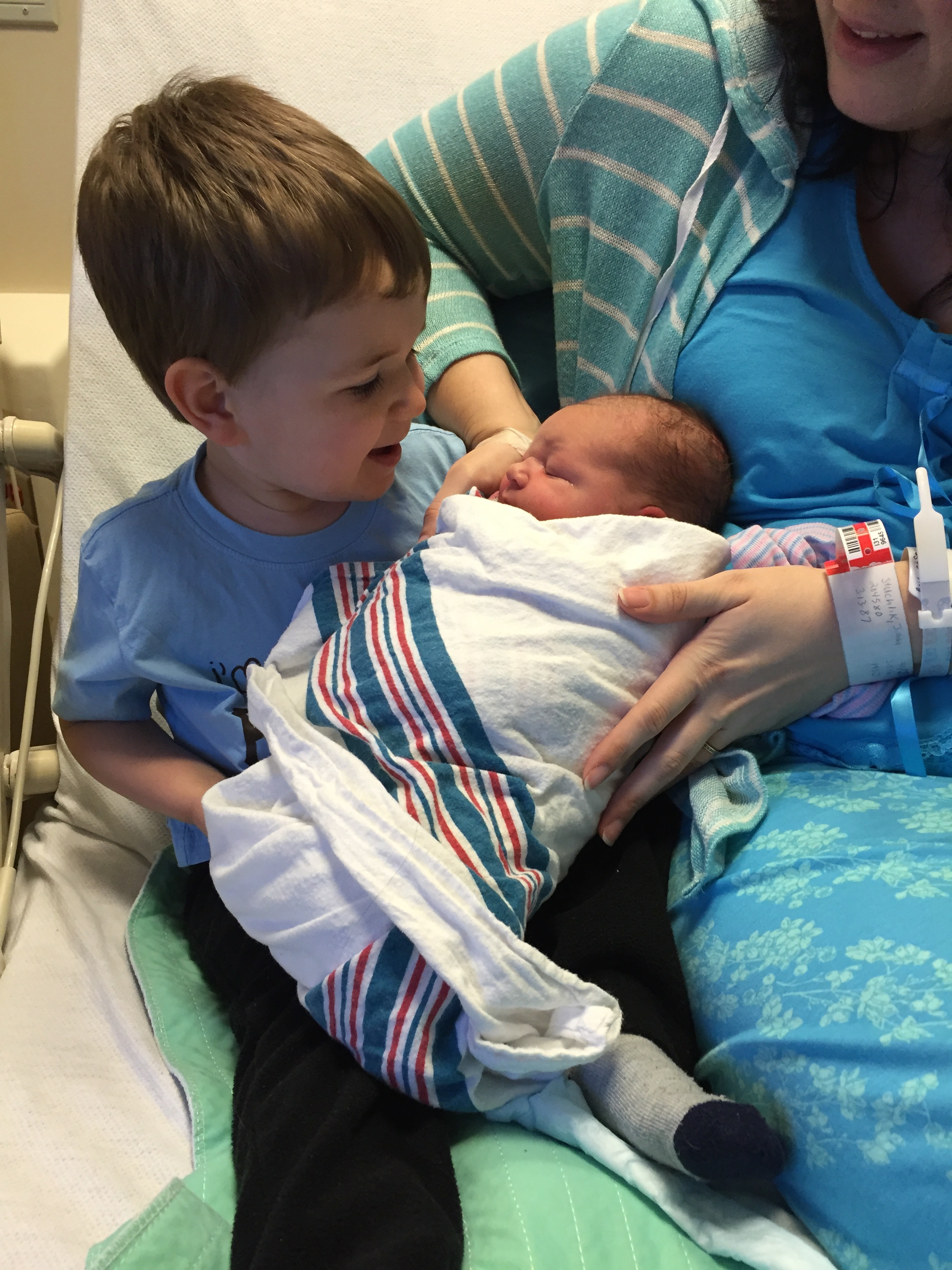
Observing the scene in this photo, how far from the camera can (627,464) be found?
99 centimetres

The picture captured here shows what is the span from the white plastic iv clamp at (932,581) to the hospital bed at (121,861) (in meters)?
0.49

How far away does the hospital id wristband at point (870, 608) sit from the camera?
924mm

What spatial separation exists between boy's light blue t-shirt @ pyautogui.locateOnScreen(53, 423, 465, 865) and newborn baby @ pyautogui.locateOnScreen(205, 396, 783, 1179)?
51 millimetres

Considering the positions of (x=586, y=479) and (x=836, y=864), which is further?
(x=586, y=479)

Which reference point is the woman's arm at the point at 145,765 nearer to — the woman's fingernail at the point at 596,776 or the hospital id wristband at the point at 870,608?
the woman's fingernail at the point at 596,776

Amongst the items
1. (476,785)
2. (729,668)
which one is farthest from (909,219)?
(476,785)

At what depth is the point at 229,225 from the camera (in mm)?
791

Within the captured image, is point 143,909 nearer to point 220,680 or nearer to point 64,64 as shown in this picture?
point 220,680

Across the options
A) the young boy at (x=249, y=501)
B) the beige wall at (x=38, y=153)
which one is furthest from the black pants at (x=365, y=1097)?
the beige wall at (x=38, y=153)

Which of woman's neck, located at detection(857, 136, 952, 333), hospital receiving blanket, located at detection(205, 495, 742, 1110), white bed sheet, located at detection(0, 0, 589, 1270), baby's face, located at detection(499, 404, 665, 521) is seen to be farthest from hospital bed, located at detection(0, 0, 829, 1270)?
woman's neck, located at detection(857, 136, 952, 333)

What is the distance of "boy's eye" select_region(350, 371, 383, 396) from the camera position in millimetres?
868

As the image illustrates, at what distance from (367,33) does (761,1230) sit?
4.76 feet

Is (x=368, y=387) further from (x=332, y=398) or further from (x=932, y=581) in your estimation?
(x=932, y=581)

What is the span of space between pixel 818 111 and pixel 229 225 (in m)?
0.61
